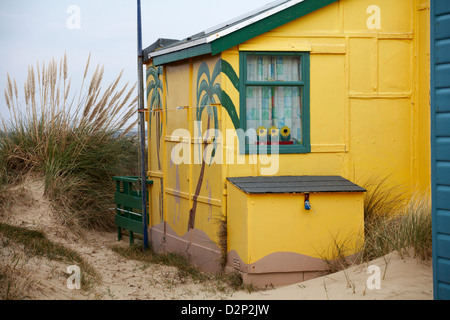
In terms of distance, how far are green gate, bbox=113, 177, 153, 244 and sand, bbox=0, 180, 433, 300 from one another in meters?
1.03

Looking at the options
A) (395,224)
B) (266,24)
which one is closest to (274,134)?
(266,24)

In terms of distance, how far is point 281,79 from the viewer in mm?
9180

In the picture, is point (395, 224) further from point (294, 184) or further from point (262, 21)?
point (262, 21)

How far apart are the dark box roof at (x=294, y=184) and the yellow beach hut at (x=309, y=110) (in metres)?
0.03

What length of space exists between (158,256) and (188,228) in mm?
889

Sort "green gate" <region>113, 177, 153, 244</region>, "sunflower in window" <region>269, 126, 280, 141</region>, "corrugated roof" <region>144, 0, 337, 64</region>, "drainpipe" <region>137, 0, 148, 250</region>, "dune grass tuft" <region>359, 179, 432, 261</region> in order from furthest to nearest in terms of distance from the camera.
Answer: "green gate" <region>113, 177, 153, 244</region>
"drainpipe" <region>137, 0, 148, 250</region>
"sunflower in window" <region>269, 126, 280, 141</region>
"corrugated roof" <region>144, 0, 337, 64</region>
"dune grass tuft" <region>359, 179, 432, 261</region>

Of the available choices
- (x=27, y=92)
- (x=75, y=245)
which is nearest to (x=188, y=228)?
(x=75, y=245)

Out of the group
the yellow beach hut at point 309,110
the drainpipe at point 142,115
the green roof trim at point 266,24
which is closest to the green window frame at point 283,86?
the yellow beach hut at point 309,110

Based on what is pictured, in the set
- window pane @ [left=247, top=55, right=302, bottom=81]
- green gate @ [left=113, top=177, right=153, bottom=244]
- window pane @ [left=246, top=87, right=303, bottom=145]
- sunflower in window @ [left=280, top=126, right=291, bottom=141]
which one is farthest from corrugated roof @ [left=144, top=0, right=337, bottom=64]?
green gate @ [left=113, top=177, right=153, bottom=244]

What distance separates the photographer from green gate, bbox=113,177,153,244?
11797 millimetres

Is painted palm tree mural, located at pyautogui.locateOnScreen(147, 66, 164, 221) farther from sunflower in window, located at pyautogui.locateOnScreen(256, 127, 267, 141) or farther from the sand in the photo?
sunflower in window, located at pyautogui.locateOnScreen(256, 127, 267, 141)

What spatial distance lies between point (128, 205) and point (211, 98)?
3.56 metres

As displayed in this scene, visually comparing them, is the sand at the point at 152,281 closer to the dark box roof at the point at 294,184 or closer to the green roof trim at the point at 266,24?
the dark box roof at the point at 294,184

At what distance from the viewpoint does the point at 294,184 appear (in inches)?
333
